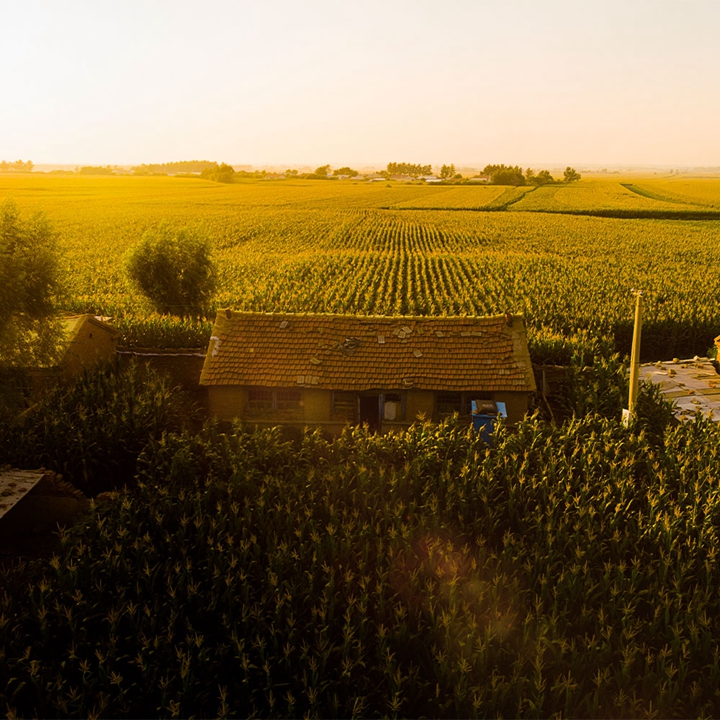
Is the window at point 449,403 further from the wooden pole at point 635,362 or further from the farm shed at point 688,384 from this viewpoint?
the farm shed at point 688,384

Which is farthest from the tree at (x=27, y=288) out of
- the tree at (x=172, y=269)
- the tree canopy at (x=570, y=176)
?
the tree canopy at (x=570, y=176)

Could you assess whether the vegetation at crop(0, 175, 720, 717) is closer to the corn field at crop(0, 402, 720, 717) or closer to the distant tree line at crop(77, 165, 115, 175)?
the corn field at crop(0, 402, 720, 717)

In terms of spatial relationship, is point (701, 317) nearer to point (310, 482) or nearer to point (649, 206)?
point (310, 482)

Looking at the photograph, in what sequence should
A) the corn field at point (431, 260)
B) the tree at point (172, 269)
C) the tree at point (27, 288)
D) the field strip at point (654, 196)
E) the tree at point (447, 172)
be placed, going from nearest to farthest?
the tree at point (27, 288), the tree at point (172, 269), the corn field at point (431, 260), the field strip at point (654, 196), the tree at point (447, 172)

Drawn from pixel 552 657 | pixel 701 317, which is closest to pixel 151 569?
pixel 552 657

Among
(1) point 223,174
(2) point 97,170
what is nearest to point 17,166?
(2) point 97,170

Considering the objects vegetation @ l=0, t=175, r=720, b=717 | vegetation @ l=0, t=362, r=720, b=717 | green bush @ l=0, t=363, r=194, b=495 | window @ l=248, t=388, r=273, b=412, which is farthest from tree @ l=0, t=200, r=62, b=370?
window @ l=248, t=388, r=273, b=412
